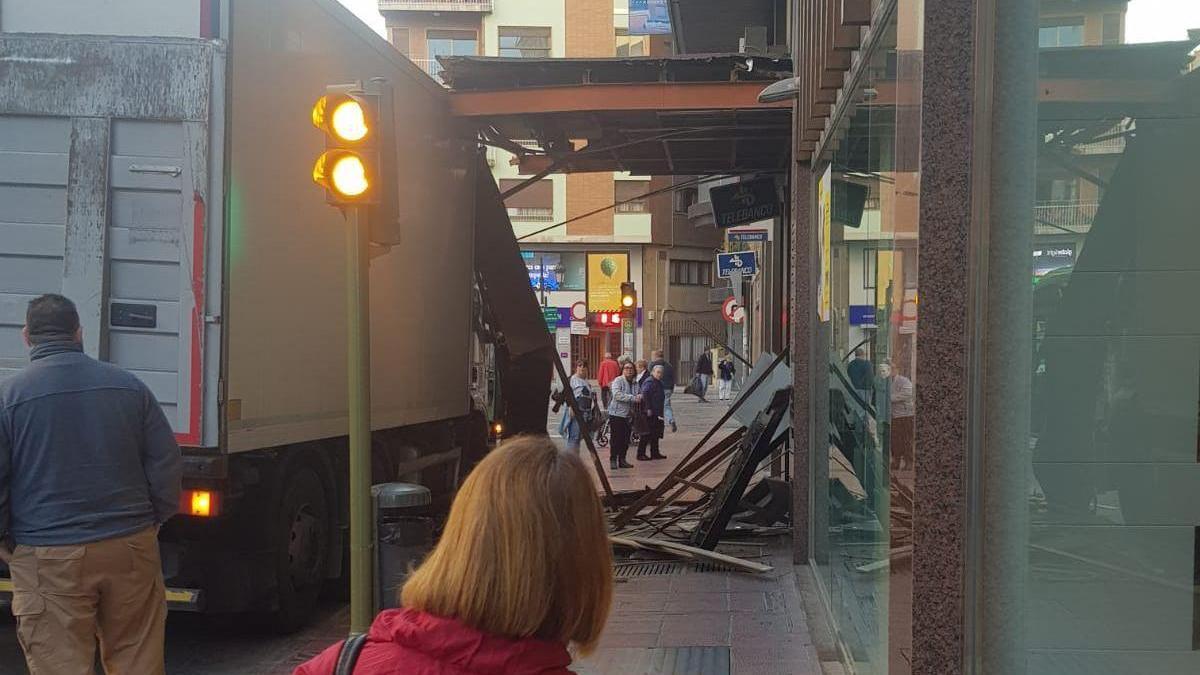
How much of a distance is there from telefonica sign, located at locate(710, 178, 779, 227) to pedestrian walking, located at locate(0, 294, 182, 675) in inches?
344

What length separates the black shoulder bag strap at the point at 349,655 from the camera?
1.72 m

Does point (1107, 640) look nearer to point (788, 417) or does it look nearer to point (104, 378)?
point (104, 378)

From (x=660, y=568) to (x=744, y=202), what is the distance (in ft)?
17.8

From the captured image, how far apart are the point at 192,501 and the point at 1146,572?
445cm

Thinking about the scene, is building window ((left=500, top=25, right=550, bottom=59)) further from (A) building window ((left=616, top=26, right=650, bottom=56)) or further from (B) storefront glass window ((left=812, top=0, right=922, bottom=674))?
(B) storefront glass window ((left=812, top=0, right=922, bottom=674))

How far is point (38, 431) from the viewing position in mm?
4551

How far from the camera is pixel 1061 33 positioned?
299cm

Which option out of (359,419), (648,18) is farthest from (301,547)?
(648,18)

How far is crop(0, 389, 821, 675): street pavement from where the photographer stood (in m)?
6.06

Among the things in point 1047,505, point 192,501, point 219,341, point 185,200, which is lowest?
point 192,501

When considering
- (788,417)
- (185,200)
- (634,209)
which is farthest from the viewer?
(634,209)

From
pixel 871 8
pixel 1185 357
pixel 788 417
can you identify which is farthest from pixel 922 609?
pixel 788 417

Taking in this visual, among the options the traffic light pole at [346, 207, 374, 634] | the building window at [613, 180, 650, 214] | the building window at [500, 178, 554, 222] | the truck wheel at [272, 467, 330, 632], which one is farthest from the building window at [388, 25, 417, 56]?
the traffic light pole at [346, 207, 374, 634]

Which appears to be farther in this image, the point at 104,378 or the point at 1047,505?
the point at 104,378
